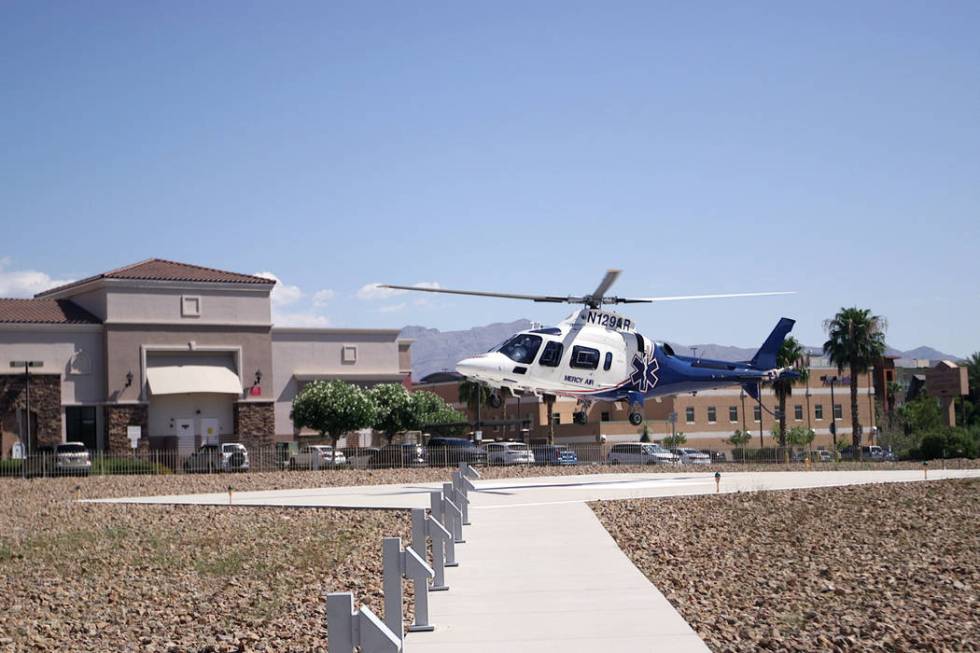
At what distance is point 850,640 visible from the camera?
10258mm

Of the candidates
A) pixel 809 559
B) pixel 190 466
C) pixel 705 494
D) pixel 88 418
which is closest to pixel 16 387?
pixel 88 418

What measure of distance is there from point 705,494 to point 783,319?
12.8 meters

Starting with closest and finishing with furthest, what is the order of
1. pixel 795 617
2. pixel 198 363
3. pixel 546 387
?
pixel 795 617
pixel 546 387
pixel 198 363

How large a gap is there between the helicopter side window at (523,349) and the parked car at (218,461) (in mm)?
22197

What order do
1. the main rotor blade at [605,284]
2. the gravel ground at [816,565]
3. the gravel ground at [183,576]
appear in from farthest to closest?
the main rotor blade at [605,284], the gravel ground at [183,576], the gravel ground at [816,565]

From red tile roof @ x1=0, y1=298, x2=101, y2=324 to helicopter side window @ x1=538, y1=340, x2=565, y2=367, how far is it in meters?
37.0

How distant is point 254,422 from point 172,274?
9376 millimetres

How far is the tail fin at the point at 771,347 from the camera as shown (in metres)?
38.3

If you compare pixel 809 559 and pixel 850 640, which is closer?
pixel 850 640

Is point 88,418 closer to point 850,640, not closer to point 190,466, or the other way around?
point 190,466

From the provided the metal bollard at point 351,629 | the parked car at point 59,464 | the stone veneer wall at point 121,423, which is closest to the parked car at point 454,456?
the parked car at point 59,464

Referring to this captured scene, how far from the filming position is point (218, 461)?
51.6 m

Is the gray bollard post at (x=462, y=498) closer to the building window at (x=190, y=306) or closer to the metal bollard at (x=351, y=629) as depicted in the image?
the metal bollard at (x=351, y=629)

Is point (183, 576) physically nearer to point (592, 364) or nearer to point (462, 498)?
point (462, 498)
